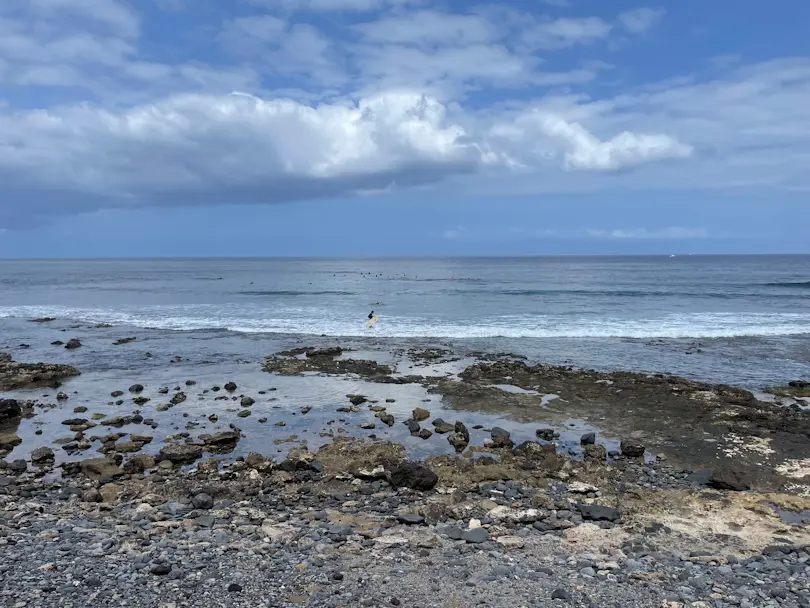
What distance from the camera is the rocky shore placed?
6.31 m

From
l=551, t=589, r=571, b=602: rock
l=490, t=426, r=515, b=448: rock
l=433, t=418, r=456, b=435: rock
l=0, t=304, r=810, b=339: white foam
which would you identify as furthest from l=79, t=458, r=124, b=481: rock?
l=0, t=304, r=810, b=339: white foam

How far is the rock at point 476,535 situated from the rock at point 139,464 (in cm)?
632

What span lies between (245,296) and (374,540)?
160ft

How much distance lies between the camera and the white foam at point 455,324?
28516mm

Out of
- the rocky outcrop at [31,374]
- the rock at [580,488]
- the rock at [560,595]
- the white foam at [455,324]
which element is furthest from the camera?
the white foam at [455,324]

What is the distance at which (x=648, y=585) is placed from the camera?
635 centimetres

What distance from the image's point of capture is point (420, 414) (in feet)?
46.3

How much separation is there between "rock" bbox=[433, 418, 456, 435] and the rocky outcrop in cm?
1301

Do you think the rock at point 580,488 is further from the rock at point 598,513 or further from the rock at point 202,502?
the rock at point 202,502

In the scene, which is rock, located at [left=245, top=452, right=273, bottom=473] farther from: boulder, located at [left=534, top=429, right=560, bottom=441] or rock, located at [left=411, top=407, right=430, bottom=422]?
boulder, located at [left=534, top=429, right=560, bottom=441]

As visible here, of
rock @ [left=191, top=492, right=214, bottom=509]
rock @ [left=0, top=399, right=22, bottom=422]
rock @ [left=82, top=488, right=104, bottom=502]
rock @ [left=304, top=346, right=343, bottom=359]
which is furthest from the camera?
rock @ [left=304, top=346, right=343, bottom=359]

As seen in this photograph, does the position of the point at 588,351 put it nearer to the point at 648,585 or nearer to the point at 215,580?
the point at 648,585

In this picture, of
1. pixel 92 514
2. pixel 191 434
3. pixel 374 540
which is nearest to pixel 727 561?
pixel 374 540

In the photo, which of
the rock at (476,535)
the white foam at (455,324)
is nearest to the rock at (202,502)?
the rock at (476,535)
